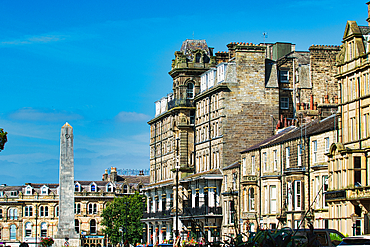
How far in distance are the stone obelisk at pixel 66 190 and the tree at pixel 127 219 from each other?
23.9m

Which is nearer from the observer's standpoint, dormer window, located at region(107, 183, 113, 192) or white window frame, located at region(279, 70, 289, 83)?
white window frame, located at region(279, 70, 289, 83)

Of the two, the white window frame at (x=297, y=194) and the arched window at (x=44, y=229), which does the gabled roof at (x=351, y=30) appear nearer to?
the white window frame at (x=297, y=194)

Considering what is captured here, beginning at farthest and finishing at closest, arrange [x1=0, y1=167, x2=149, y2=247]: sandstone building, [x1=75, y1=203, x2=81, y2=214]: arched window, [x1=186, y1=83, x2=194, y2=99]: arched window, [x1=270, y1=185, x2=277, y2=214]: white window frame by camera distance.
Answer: [x1=75, y1=203, x2=81, y2=214]: arched window < [x1=0, y1=167, x2=149, y2=247]: sandstone building < [x1=186, y1=83, x2=194, y2=99]: arched window < [x1=270, y1=185, x2=277, y2=214]: white window frame

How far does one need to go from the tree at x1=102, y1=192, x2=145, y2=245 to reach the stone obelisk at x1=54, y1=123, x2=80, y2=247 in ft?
78.4

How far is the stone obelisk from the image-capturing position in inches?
2776

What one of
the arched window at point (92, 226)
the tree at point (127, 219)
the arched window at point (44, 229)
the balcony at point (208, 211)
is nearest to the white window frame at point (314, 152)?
the balcony at point (208, 211)

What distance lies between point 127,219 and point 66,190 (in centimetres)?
3241

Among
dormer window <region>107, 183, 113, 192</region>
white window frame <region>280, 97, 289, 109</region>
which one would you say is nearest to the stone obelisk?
white window frame <region>280, 97, 289, 109</region>

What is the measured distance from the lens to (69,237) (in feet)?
236

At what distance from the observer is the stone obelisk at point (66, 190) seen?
7050cm

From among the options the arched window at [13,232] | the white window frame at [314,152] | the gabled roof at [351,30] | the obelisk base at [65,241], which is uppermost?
the gabled roof at [351,30]

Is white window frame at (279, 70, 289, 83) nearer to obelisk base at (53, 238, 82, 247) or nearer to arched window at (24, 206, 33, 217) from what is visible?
obelisk base at (53, 238, 82, 247)

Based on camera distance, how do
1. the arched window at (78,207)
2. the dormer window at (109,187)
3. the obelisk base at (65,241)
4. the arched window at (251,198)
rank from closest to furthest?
the arched window at (251,198) < the obelisk base at (65,241) < the arched window at (78,207) < the dormer window at (109,187)

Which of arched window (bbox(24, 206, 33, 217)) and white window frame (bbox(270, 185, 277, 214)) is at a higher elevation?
white window frame (bbox(270, 185, 277, 214))
